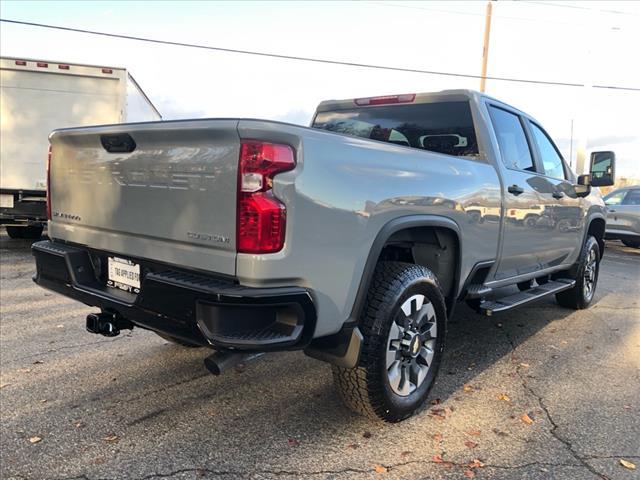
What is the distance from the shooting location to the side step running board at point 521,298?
398cm

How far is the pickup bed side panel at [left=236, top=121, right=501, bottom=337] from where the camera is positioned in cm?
234

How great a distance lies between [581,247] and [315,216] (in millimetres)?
4520

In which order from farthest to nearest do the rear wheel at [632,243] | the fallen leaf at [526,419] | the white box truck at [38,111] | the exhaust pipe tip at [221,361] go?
the rear wheel at [632,243], the white box truck at [38,111], the fallen leaf at [526,419], the exhaust pipe tip at [221,361]

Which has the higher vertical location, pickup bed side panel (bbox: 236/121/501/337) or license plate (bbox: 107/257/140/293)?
pickup bed side panel (bbox: 236/121/501/337)

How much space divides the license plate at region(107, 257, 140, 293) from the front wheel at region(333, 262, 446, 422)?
3.97 feet

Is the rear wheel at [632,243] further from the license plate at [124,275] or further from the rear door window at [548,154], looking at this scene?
the license plate at [124,275]

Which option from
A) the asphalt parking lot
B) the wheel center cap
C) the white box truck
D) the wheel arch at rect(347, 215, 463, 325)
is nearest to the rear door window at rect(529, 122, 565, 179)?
the asphalt parking lot

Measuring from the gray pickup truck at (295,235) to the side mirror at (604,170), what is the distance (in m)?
1.69

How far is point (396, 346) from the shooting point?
120 inches

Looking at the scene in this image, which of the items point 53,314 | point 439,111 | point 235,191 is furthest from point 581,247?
point 53,314

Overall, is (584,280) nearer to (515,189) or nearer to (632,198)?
(515,189)

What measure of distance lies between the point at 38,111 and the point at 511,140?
776 cm

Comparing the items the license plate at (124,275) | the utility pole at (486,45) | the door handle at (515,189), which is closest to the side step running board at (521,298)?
the door handle at (515,189)

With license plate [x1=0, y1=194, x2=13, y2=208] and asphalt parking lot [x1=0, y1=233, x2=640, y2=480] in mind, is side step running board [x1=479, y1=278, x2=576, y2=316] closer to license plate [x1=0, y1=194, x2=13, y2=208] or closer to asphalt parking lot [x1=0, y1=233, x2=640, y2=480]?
asphalt parking lot [x1=0, y1=233, x2=640, y2=480]
